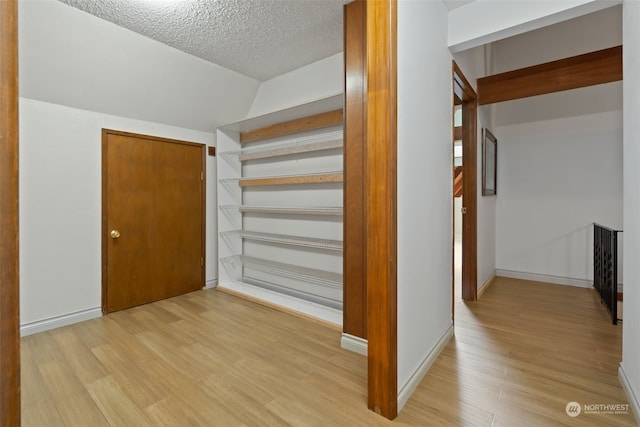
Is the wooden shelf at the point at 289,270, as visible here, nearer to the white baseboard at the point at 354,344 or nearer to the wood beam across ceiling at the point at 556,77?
the white baseboard at the point at 354,344

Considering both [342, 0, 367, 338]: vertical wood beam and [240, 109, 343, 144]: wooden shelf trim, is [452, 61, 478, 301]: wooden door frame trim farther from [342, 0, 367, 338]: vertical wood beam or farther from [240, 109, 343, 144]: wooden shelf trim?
[342, 0, 367, 338]: vertical wood beam

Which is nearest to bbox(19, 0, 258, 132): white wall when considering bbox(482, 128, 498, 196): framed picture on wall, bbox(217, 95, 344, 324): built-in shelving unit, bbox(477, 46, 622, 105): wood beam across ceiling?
bbox(217, 95, 344, 324): built-in shelving unit

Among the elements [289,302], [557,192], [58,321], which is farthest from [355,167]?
[557,192]

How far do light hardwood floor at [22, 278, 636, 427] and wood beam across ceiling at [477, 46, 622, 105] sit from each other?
2308mm

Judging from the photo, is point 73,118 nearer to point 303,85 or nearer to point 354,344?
point 303,85

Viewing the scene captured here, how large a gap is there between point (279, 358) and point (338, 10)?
275cm

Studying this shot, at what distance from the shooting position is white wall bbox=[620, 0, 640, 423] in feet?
5.06

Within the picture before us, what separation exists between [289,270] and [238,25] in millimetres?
2570

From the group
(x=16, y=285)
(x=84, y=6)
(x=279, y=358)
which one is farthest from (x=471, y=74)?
(x=16, y=285)

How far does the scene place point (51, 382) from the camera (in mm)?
1927

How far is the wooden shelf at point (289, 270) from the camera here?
325 centimetres

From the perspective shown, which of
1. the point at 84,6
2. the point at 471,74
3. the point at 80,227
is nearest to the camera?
the point at 84,6

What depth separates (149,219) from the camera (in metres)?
3.42

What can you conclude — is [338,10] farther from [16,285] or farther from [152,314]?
[152,314]
